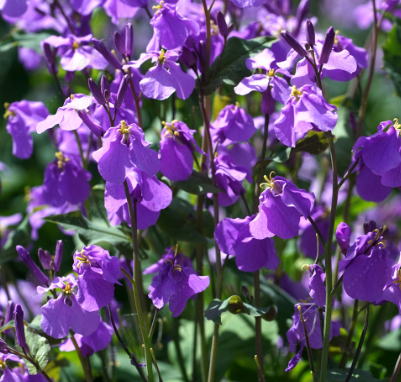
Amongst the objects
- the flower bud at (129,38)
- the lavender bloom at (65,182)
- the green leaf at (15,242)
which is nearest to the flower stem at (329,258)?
the flower bud at (129,38)

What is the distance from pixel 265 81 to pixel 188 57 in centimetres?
9

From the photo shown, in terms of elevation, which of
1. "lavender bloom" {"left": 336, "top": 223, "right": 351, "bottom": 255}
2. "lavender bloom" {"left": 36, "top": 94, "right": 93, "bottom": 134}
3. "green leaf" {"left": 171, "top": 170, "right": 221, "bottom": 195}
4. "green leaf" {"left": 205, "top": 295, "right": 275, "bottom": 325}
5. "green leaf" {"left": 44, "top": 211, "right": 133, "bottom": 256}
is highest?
"lavender bloom" {"left": 36, "top": 94, "right": 93, "bottom": 134}

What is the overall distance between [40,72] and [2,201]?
434mm

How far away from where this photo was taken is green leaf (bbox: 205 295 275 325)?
507mm

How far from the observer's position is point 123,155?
0.46 meters

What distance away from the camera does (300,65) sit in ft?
1.72

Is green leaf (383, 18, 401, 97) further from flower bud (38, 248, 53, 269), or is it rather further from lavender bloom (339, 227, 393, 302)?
flower bud (38, 248, 53, 269)

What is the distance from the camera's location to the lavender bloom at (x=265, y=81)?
53 cm

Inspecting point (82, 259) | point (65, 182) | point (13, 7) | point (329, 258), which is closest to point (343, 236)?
point (329, 258)

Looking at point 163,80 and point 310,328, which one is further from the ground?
point 163,80

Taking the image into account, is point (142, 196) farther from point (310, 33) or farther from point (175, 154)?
point (310, 33)

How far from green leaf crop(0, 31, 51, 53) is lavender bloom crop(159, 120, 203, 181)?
0.35m

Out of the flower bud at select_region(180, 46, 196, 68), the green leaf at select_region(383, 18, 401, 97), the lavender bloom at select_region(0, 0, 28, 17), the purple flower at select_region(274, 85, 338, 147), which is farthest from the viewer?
the green leaf at select_region(383, 18, 401, 97)

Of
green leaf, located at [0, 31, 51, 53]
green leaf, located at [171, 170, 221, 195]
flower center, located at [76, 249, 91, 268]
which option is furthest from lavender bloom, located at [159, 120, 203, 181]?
green leaf, located at [0, 31, 51, 53]
